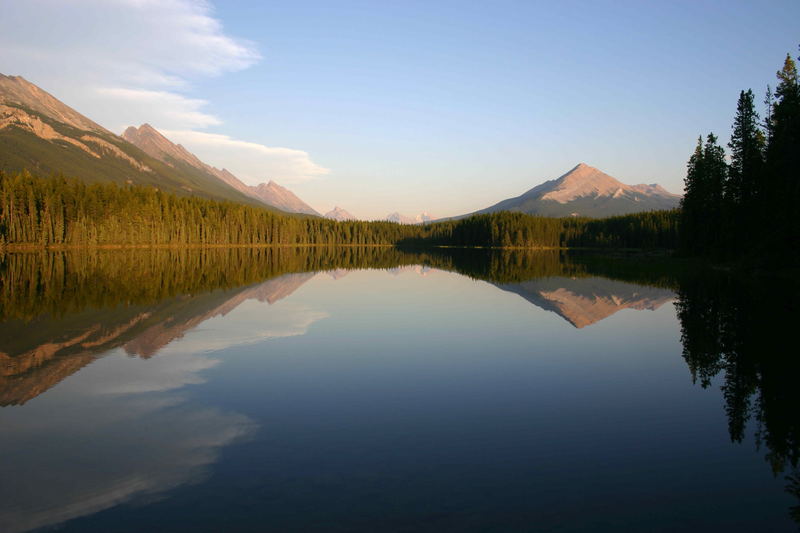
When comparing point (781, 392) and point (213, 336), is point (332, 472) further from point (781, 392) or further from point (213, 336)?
point (213, 336)

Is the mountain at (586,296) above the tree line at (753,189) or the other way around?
the other way around

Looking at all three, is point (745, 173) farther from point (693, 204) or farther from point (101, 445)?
point (101, 445)

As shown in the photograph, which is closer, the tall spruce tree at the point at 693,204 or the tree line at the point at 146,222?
the tall spruce tree at the point at 693,204

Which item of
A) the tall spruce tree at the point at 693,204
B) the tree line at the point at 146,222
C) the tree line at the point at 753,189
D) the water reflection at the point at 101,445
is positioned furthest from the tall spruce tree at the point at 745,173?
the tree line at the point at 146,222

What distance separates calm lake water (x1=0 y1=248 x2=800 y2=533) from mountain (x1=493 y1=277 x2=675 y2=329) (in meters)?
3.86

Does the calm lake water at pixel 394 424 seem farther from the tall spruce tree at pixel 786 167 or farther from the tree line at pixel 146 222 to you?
the tree line at pixel 146 222

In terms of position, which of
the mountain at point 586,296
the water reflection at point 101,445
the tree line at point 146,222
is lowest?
the water reflection at point 101,445

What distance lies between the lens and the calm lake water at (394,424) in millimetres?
7605

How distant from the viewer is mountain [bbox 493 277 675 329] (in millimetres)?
29500

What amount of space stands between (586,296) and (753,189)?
36.1 meters

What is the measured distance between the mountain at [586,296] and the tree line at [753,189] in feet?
57.6

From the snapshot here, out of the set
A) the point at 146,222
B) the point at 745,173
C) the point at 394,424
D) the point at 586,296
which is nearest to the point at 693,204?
the point at 745,173

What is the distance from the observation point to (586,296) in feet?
122

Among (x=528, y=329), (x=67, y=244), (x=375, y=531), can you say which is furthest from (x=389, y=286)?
(x=67, y=244)
